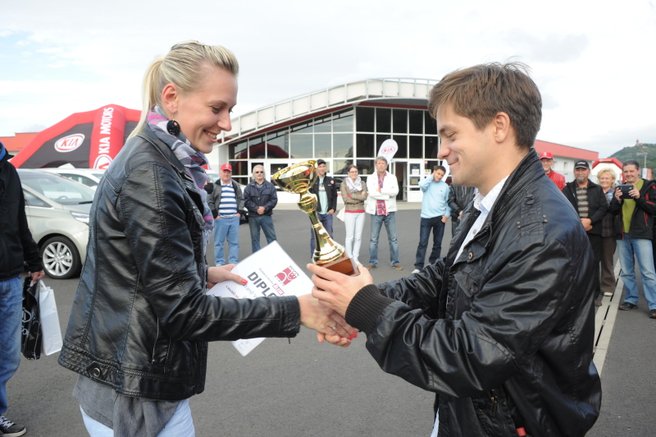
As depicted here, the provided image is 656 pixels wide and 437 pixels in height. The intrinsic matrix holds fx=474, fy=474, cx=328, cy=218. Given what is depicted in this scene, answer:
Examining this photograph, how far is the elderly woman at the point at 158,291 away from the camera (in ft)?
5.05

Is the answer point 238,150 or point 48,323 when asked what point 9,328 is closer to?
point 48,323

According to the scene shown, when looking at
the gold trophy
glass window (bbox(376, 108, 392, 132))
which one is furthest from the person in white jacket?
glass window (bbox(376, 108, 392, 132))

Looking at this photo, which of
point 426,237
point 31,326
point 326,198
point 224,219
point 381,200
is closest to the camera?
A: point 31,326

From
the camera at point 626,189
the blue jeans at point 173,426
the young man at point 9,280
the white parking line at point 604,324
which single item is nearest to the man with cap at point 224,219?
the young man at point 9,280

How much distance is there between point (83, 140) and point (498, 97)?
22895 mm

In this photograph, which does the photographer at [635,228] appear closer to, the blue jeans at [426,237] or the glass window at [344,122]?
the blue jeans at [426,237]

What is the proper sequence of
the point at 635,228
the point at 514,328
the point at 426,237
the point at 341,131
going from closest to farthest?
the point at 514,328 < the point at 635,228 < the point at 426,237 < the point at 341,131

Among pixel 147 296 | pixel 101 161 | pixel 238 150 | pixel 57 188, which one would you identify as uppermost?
pixel 238 150

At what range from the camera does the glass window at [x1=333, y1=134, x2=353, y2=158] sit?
1085 inches

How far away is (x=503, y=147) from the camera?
161 centimetres

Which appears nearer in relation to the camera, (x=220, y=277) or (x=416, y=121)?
(x=220, y=277)

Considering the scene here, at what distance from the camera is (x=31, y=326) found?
3498 millimetres

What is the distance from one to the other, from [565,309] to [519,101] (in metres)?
0.68

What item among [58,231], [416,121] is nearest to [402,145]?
[416,121]
